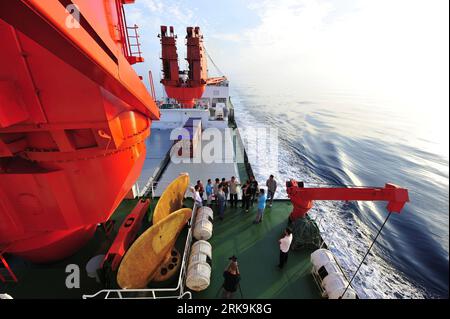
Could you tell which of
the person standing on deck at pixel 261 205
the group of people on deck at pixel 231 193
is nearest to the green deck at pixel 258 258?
the person standing on deck at pixel 261 205

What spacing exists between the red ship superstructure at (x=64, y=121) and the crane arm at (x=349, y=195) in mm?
4242

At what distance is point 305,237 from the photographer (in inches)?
223

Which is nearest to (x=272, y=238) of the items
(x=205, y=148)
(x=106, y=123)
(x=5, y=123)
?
(x=106, y=123)

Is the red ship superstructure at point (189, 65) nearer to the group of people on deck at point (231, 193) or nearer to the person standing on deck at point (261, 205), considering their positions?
the group of people on deck at point (231, 193)

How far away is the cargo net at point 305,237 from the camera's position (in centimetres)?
565

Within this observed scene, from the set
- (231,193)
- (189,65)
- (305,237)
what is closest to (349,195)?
(305,237)

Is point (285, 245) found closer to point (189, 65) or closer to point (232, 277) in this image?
point (232, 277)

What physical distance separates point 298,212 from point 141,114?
496 centimetres

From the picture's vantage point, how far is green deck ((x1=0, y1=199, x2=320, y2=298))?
4574 mm

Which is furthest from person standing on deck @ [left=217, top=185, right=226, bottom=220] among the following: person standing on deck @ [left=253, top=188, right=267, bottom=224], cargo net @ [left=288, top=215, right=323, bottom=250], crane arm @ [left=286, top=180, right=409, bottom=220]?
cargo net @ [left=288, top=215, right=323, bottom=250]

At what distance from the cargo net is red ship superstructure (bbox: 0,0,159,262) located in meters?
4.50

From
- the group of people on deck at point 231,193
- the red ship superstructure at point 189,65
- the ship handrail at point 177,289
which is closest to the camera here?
the ship handrail at point 177,289

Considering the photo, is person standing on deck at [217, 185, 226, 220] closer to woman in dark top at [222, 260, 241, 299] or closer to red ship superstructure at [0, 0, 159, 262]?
woman in dark top at [222, 260, 241, 299]

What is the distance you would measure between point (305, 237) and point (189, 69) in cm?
1233
